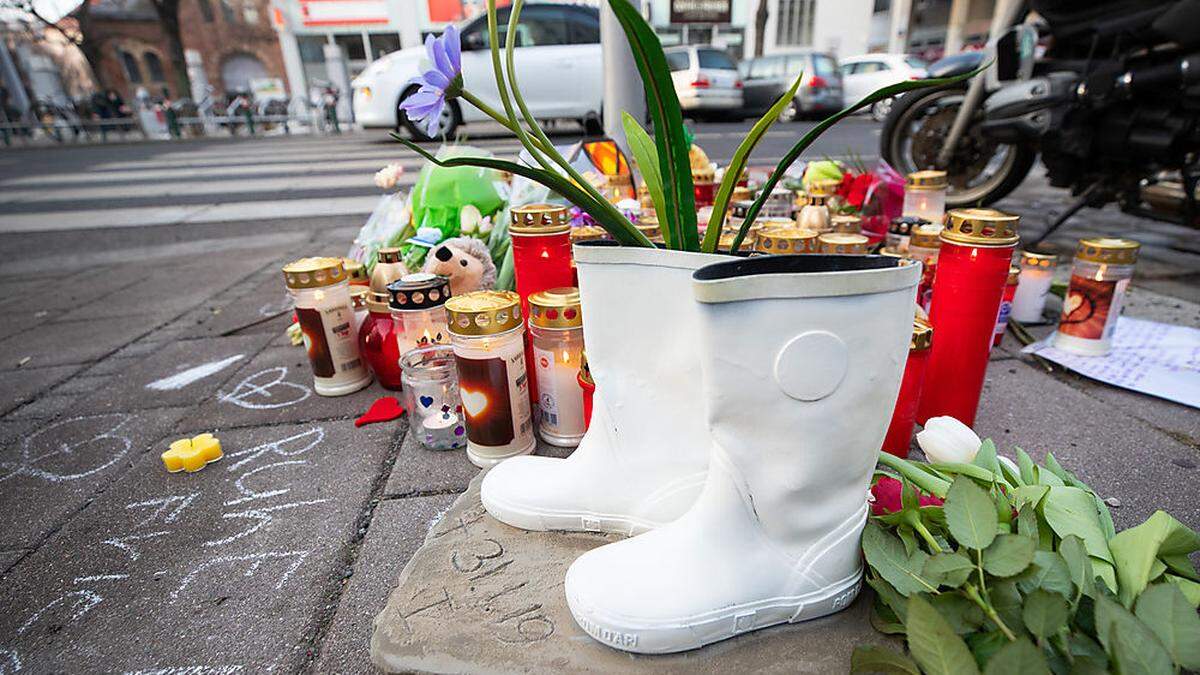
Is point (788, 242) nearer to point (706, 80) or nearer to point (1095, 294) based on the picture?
point (1095, 294)

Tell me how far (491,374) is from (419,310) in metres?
0.30

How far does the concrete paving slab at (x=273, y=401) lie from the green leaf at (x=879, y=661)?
52.4 inches

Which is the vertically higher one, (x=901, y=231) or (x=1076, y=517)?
(x=901, y=231)

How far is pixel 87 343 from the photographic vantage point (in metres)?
2.31

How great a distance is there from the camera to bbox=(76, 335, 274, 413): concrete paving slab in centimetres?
177

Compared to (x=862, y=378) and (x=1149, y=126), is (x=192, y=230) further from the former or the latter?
(x=1149, y=126)

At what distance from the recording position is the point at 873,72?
11.5 metres

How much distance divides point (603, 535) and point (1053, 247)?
3.04 m

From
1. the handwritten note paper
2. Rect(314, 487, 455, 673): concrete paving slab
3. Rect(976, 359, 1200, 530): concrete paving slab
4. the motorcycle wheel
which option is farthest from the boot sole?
the motorcycle wheel

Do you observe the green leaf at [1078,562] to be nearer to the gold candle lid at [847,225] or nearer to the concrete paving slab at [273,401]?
the gold candle lid at [847,225]

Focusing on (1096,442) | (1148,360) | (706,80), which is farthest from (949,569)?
(706,80)

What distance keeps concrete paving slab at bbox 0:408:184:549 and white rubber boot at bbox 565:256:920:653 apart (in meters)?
1.20

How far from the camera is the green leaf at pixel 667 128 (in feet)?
2.40

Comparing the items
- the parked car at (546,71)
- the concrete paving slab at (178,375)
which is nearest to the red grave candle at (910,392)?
the concrete paving slab at (178,375)
